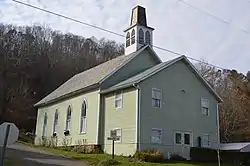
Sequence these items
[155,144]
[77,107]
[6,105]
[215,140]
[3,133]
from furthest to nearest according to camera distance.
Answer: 1. [6,105]
2. [77,107]
3. [215,140]
4. [155,144]
5. [3,133]

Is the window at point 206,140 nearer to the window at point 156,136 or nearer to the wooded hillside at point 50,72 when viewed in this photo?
the window at point 156,136

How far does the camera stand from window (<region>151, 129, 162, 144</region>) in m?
26.9

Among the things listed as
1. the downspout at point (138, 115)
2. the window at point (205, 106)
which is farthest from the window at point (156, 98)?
the window at point (205, 106)

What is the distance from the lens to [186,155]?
28.2 m

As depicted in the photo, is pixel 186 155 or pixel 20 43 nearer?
pixel 186 155

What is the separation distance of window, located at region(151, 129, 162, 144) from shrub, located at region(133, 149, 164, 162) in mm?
2160

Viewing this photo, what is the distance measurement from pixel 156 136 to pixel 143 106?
8.50 feet

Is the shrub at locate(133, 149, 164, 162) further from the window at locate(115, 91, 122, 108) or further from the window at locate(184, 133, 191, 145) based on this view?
the window at locate(115, 91, 122, 108)

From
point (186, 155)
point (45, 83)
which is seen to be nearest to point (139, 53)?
point (186, 155)

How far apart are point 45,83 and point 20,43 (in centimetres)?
1000

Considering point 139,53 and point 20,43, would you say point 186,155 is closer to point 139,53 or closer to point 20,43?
point 139,53

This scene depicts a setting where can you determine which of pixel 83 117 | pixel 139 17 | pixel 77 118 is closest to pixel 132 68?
pixel 139 17

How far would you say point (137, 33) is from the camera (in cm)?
3450

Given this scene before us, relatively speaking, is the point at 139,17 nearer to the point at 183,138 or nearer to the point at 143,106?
the point at 143,106
